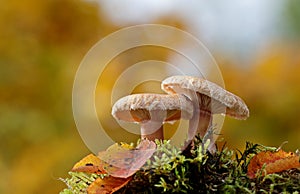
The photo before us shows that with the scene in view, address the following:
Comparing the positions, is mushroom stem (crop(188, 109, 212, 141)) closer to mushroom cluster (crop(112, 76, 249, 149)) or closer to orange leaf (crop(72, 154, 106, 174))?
mushroom cluster (crop(112, 76, 249, 149))

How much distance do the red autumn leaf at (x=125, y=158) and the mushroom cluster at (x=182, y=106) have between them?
0.09 meters

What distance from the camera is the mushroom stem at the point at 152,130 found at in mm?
919

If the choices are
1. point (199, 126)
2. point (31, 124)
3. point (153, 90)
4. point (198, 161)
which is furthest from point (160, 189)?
point (31, 124)

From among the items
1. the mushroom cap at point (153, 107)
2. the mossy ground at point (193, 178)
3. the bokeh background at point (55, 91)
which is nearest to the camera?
the mossy ground at point (193, 178)

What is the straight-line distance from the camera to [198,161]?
0.74 m

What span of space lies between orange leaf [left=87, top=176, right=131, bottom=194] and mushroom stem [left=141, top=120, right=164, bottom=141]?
19 centimetres

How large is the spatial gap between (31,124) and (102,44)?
0.88 meters

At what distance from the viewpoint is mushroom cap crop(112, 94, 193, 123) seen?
0.84 meters

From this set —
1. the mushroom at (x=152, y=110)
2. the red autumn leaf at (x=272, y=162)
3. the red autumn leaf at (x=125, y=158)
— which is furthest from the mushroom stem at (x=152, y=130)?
the red autumn leaf at (x=272, y=162)

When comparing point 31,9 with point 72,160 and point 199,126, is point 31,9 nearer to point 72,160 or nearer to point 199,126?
point 72,160

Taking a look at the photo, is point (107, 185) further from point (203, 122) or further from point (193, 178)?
point (203, 122)

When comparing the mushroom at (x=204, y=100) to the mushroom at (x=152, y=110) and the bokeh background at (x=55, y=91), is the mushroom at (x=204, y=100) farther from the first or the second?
the bokeh background at (x=55, y=91)

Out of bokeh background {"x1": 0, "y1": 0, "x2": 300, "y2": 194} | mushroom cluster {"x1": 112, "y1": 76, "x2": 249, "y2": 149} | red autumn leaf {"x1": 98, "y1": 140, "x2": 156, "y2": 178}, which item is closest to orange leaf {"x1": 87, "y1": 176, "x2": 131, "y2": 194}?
red autumn leaf {"x1": 98, "y1": 140, "x2": 156, "y2": 178}

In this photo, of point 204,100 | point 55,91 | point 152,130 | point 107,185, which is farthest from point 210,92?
point 55,91
